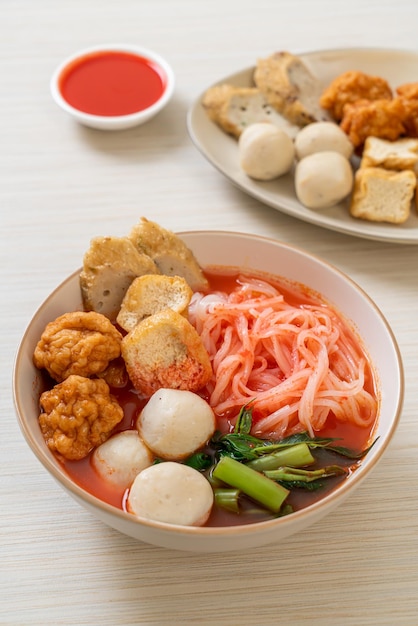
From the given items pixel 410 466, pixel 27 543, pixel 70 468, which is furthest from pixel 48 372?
pixel 410 466

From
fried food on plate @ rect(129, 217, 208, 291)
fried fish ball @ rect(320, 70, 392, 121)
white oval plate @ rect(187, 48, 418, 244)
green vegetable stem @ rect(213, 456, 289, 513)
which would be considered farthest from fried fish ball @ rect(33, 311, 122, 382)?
fried fish ball @ rect(320, 70, 392, 121)

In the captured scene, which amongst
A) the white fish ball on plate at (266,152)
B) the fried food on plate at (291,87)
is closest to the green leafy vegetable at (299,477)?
the white fish ball on plate at (266,152)

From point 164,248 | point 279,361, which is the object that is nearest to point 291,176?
point 164,248

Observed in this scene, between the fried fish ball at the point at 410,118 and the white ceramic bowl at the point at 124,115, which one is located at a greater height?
the fried fish ball at the point at 410,118

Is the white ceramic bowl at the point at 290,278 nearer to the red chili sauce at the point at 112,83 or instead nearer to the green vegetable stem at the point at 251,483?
the green vegetable stem at the point at 251,483

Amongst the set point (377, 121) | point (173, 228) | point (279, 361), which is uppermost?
point (377, 121)

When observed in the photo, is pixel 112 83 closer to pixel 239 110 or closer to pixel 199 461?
pixel 239 110

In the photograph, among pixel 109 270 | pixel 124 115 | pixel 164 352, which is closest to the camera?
pixel 164 352
